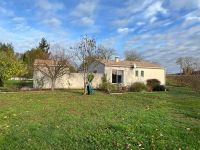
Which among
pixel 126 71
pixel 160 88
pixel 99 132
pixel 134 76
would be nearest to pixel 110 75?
pixel 126 71

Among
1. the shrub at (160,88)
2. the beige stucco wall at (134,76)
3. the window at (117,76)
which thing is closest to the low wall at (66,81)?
the beige stucco wall at (134,76)

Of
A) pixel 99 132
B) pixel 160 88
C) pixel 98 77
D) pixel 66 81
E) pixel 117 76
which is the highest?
pixel 117 76

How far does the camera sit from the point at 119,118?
984cm

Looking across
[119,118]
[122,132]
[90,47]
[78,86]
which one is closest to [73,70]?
[78,86]

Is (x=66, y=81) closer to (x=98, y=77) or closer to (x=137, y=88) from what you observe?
(x=98, y=77)

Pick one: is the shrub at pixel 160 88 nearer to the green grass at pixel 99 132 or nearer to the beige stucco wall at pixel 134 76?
the beige stucco wall at pixel 134 76

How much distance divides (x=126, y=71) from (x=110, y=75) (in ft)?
8.33

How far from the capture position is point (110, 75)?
34.3 metres

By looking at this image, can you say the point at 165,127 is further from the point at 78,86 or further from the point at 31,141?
the point at 78,86

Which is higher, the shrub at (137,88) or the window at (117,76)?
the window at (117,76)

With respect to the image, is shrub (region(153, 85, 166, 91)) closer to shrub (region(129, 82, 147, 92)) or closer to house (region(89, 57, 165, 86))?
shrub (region(129, 82, 147, 92))

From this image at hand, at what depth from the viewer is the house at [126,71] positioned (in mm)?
34406

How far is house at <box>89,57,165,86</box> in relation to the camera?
34406mm

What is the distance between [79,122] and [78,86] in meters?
22.9
